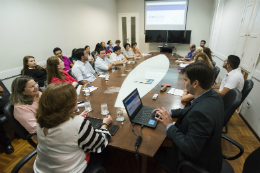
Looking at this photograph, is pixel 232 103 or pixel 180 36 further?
pixel 180 36

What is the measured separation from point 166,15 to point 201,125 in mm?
7077

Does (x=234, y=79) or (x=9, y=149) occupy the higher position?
(x=234, y=79)

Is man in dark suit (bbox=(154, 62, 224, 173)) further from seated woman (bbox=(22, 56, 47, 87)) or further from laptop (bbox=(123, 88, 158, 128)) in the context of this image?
seated woman (bbox=(22, 56, 47, 87))

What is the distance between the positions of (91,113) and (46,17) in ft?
11.8

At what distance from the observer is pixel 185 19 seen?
6.52 m

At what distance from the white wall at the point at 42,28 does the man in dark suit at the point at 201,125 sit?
3.58 m

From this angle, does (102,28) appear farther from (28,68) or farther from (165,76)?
(165,76)

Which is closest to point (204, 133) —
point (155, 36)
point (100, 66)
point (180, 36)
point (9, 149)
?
point (9, 149)

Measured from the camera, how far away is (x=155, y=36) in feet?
23.4

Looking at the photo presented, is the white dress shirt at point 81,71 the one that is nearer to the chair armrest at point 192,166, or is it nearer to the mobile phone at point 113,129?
the mobile phone at point 113,129

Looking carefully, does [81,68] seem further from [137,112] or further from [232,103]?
[232,103]

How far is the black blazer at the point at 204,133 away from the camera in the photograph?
2.80 feet

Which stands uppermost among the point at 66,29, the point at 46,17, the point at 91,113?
the point at 46,17

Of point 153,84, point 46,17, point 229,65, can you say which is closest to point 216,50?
point 229,65
